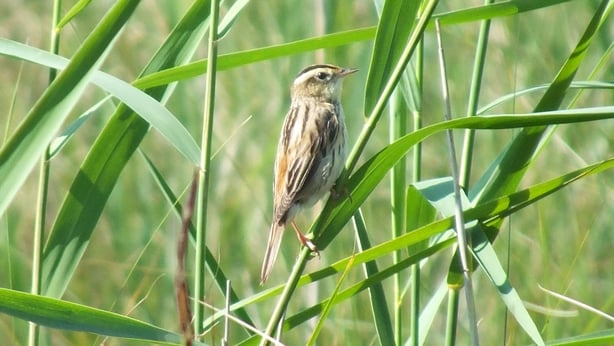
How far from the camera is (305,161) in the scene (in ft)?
12.4

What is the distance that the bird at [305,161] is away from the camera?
364cm

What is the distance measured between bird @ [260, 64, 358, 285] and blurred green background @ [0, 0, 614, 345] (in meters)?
0.84

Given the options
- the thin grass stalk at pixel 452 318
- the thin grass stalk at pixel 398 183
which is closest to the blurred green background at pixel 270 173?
the thin grass stalk at pixel 398 183

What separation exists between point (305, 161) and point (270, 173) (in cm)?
163

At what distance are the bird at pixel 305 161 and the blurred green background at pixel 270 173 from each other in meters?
0.84

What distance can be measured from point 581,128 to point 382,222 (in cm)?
108

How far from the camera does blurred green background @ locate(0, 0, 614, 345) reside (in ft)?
16.0

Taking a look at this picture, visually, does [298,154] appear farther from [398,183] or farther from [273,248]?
[398,183]

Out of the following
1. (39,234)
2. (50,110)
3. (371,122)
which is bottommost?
(39,234)

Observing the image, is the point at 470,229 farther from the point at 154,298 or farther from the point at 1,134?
the point at 1,134

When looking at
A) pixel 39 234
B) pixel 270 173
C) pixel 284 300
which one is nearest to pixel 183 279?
pixel 284 300

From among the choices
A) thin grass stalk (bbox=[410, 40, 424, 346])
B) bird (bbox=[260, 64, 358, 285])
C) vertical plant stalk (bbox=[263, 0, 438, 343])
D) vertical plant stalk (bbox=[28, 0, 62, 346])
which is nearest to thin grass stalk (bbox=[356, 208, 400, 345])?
thin grass stalk (bbox=[410, 40, 424, 346])

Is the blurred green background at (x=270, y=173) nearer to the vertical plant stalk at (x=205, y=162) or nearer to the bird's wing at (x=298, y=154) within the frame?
the bird's wing at (x=298, y=154)

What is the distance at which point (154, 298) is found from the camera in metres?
5.17
